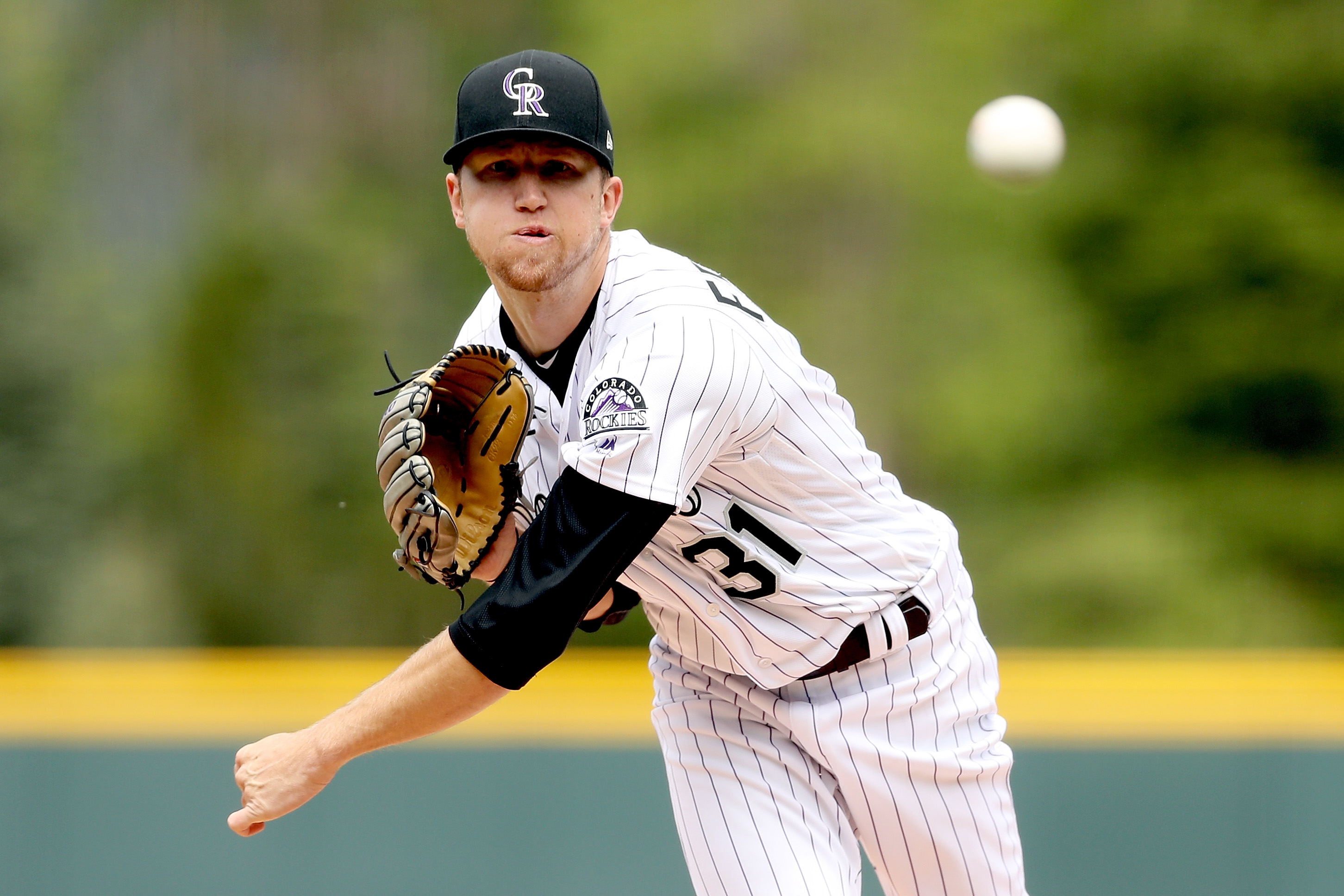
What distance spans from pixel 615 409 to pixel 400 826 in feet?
6.40

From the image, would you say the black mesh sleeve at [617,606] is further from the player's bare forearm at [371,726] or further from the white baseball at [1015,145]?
the white baseball at [1015,145]

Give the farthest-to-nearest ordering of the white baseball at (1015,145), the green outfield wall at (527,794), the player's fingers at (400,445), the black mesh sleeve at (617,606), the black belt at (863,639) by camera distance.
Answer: the white baseball at (1015,145), the green outfield wall at (527,794), the black mesh sleeve at (617,606), the black belt at (863,639), the player's fingers at (400,445)

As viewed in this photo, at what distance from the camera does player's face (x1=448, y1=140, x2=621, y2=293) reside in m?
1.83

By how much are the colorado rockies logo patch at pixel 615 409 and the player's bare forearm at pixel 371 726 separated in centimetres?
32

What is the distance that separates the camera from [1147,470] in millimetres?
6141

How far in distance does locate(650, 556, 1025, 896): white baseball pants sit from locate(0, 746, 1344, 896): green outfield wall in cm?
111

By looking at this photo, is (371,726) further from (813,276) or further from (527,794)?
(813,276)

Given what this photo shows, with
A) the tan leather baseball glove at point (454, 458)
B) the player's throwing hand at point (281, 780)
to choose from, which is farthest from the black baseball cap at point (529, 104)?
the player's throwing hand at point (281, 780)

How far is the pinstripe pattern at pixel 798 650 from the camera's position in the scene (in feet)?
6.36

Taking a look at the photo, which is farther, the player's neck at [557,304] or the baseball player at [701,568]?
the player's neck at [557,304]

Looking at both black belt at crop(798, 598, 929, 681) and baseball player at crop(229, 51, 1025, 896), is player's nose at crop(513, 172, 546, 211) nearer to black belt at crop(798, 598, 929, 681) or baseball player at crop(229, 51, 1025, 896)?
baseball player at crop(229, 51, 1025, 896)

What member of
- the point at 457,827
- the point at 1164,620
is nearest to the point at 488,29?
the point at 1164,620

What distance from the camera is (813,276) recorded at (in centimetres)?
616

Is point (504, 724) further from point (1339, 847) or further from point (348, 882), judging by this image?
point (1339, 847)
